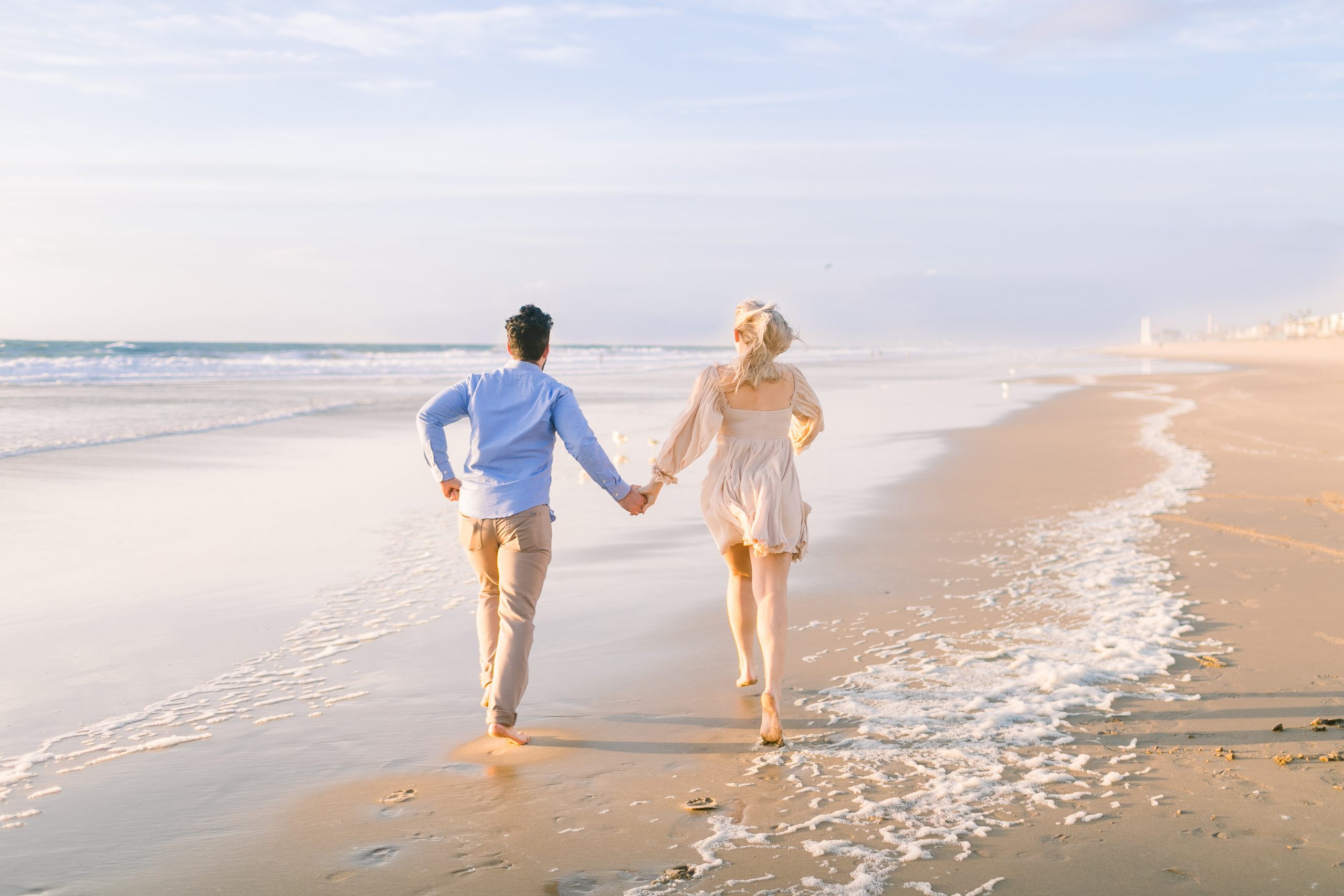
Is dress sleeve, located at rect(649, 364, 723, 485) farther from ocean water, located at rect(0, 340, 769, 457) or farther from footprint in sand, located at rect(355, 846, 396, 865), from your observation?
ocean water, located at rect(0, 340, 769, 457)

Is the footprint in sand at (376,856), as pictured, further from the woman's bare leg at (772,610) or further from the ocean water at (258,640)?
the woman's bare leg at (772,610)

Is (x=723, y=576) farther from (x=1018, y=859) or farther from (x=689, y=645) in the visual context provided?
(x=1018, y=859)

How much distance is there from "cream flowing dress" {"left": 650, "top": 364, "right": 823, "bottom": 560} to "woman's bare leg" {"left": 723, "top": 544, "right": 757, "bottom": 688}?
0.17 metres

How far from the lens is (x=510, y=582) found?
4344 millimetres

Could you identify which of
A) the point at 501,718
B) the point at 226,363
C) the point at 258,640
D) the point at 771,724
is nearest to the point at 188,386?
the point at 226,363

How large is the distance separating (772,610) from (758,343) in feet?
3.84

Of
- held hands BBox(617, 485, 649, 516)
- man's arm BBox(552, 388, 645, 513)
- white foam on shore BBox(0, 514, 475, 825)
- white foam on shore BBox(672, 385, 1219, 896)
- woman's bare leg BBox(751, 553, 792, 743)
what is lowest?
white foam on shore BBox(672, 385, 1219, 896)

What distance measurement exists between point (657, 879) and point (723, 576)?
416 centimetres

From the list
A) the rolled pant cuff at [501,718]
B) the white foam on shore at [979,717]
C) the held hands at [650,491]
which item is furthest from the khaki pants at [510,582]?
the white foam on shore at [979,717]

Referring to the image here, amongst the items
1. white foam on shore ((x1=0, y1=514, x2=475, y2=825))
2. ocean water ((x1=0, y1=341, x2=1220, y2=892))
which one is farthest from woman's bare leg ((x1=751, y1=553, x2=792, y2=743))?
white foam on shore ((x1=0, y1=514, x2=475, y2=825))

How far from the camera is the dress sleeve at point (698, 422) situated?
4488mm

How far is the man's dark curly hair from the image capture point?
4406mm

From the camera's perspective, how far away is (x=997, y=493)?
35.0 feet

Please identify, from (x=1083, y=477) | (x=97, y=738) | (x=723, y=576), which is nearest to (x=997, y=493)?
(x=1083, y=477)
